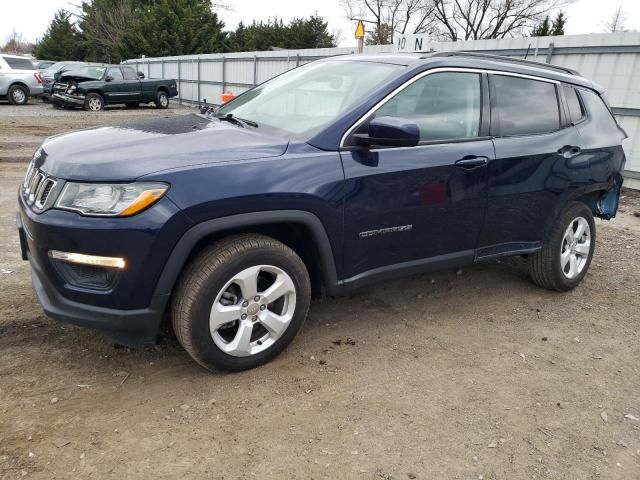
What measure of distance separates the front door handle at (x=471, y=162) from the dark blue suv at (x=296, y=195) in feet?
0.04

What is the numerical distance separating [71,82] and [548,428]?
2026 centimetres

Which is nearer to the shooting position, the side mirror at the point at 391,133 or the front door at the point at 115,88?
the side mirror at the point at 391,133

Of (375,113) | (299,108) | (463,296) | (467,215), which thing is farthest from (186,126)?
(463,296)

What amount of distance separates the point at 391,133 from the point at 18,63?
20.3 metres

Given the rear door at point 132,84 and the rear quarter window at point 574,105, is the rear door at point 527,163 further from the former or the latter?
the rear door at point 132,84

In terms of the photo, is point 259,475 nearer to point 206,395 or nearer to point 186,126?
point 206,395

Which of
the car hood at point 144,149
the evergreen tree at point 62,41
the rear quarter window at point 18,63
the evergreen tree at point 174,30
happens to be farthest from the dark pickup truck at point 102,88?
the evergreen tree at point 62,41

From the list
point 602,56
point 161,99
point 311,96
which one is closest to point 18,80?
point 161,99

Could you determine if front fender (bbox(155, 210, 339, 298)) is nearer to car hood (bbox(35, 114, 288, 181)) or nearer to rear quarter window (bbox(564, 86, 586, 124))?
car hood (bbox(35, 114, 288, 181))

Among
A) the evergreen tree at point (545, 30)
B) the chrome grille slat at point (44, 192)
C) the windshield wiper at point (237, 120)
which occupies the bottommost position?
the chrome grille slat at point (44, 192)

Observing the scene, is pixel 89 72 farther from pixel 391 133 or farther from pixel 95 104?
pixel 391 133

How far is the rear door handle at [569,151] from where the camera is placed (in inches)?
161

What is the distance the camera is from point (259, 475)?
237 cm

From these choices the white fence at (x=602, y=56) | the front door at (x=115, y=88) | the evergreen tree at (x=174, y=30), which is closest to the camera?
the white fence at (x=602, y=56)
